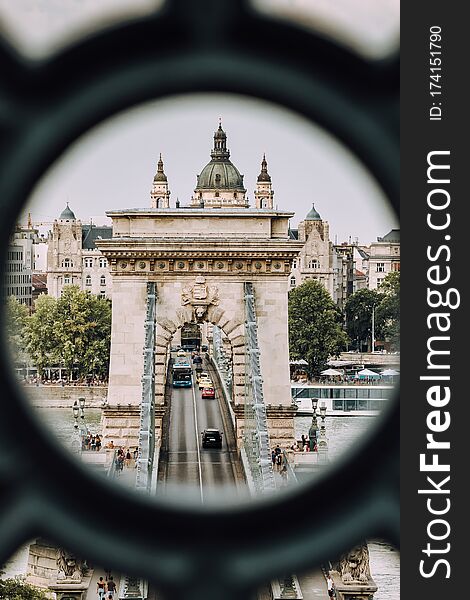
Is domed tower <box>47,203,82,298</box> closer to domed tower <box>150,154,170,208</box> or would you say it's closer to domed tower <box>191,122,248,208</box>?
domed tower <box>150,154,170,208</box>

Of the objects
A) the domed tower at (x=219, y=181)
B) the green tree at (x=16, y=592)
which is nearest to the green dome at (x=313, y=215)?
the domed tower at (x=219, y=181)

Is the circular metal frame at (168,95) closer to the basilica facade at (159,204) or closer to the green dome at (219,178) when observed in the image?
the basilica facade at (159,204)

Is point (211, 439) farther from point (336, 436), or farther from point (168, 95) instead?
point (168, 95)

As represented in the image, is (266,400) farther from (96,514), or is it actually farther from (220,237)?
(96,514)

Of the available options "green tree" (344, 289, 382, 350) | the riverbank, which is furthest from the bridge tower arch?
"green tree" (344, 289, 382, 350)

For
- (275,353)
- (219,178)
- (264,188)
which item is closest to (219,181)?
(219,178)

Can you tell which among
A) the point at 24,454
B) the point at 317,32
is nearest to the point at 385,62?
the point at 317,32
